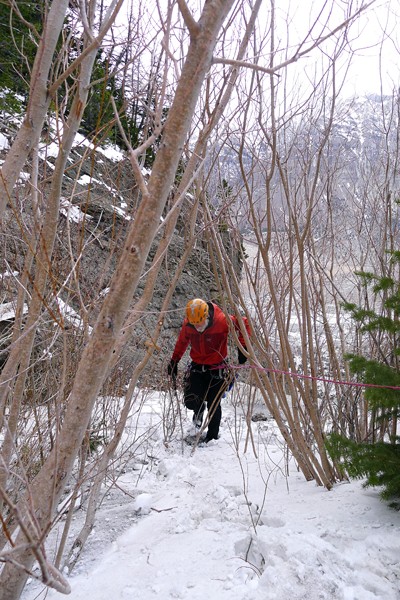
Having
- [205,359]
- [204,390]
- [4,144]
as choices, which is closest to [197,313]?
[205,359]

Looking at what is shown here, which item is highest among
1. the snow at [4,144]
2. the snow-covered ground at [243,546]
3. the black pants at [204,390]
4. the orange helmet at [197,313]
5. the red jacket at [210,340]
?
the snow at [4,144]

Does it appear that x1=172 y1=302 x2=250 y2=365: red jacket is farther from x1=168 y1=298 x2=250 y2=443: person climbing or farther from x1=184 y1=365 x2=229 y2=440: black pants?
x1=184 y1=365 x2=229 y2=440: black pants

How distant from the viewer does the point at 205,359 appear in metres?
4.76

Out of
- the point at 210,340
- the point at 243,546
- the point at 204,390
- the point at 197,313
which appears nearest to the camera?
the point at 243,546

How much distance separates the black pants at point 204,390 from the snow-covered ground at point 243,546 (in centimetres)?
142

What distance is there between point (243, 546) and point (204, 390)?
2.66m

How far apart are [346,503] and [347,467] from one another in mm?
320

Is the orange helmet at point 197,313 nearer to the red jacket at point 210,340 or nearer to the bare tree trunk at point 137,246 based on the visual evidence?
the red jacket at point 210,340

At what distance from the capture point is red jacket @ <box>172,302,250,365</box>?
15.0 ft

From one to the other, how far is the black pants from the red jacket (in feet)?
0.48

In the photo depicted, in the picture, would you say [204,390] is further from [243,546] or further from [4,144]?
[4,144]

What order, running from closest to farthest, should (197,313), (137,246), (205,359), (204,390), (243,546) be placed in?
(137,246)
(243,546)
(197,313)
(205,359)
(204,390)

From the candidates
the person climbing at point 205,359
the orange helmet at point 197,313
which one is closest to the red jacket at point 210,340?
the person climbing at point 205,359

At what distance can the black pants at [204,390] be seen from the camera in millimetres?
4766
